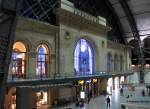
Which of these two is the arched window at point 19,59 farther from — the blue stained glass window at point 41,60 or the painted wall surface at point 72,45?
the painted wall surface at point 72,45

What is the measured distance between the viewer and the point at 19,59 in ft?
91.1

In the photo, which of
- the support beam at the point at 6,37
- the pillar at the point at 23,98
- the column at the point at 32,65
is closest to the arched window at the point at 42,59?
the column at the point at 32,65

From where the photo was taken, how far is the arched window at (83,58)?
1511 inches

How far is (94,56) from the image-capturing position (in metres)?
43.2

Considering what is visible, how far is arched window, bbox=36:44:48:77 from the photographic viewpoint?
3003 centimetres

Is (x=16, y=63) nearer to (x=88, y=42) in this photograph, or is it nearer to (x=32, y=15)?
(x=32, y=15)

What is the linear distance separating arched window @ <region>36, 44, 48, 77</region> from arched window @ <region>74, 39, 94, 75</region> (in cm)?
711

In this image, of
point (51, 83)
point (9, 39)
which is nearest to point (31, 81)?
point (51, 83)

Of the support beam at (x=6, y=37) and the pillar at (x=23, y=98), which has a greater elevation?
the support beam at (x=6, y=37)

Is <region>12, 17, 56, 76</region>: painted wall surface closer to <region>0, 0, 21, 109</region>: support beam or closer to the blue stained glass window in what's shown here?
the blue stained glass window

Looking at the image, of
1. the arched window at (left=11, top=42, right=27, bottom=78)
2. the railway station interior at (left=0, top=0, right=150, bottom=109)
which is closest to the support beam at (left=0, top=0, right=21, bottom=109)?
the railway station interior at (left=0, top=0, right=150, bottom=109)

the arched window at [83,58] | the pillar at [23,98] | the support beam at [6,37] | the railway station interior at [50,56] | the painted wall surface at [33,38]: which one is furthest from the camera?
the arched window at [83,58]

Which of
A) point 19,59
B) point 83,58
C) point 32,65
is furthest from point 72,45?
point 19,59

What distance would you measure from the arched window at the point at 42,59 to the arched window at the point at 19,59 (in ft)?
7.70
